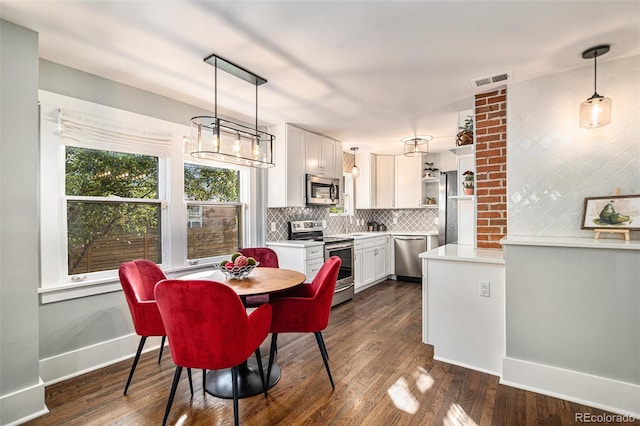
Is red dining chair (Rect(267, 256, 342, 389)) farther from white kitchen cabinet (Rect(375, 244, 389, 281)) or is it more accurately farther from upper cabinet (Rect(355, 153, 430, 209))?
upper cabinet (Rect(355, 153, 430, 209))

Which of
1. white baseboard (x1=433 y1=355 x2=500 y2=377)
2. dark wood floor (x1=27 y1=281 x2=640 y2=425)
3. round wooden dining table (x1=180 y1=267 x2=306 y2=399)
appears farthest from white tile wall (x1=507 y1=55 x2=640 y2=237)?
round wooden dining table (x1=180 y1=267 x2=306 y2=399)

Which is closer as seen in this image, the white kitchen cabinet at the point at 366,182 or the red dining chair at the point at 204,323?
the red dining chair at the point at 204,323

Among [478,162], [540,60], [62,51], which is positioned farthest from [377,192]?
[62,51]

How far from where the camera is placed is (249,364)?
8.80 feet

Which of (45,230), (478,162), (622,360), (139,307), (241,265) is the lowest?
(622,360)

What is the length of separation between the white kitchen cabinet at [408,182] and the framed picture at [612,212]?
3.58 metres

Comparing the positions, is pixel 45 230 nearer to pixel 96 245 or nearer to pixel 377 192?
pixel 96 245

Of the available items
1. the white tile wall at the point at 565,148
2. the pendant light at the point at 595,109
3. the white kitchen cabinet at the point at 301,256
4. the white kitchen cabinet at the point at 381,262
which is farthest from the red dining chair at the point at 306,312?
the white kitchen cabinet at the point at 381,262

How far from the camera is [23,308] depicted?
6.64 feet

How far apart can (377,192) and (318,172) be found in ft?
6.69

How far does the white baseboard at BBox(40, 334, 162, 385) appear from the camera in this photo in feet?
7.90

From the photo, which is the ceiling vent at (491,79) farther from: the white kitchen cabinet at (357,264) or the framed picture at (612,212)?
the white kitchen cabinet at (357,264)

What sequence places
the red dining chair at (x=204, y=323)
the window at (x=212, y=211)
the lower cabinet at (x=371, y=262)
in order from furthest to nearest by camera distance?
the lower cabinet at (x=371, y=262), the window at (x=212, y=211), the red dining chair at (x=204, y=323)

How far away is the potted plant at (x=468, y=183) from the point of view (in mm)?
3252
